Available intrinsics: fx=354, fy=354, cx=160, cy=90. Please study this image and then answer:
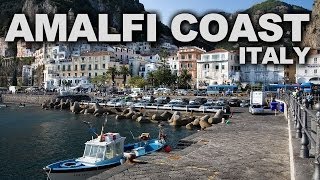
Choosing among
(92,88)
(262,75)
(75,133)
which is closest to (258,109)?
(75,133)

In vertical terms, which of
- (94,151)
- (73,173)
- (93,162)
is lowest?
(73,173)

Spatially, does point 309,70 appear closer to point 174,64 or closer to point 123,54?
point 174,64

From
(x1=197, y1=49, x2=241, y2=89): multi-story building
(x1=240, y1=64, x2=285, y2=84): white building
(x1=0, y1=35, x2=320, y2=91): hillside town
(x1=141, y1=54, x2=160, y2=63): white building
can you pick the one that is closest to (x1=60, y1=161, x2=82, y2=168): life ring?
(x1=0, y1=35, x2=320, y2=91): hillside town

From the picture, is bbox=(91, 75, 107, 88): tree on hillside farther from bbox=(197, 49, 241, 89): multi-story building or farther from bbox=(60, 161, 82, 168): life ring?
bbox=(60, 161, 82, 168): life ring

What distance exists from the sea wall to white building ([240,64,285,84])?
178 feet

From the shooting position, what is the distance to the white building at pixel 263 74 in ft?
320

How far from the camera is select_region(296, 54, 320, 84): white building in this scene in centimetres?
8712

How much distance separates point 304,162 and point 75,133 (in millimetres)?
37106

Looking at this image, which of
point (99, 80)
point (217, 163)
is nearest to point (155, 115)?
point (217, 163)

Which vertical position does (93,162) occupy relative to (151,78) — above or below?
below

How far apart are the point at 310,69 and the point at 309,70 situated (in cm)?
34

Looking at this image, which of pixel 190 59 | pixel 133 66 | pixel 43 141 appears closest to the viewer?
pixel 43 141

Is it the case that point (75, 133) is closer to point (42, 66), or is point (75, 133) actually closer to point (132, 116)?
point (132, 116)

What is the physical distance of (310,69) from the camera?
87812mm
